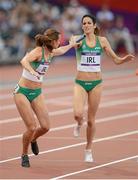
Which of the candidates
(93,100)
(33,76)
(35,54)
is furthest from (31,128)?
(93,100)

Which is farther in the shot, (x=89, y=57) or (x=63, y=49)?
(x=89, y=57)

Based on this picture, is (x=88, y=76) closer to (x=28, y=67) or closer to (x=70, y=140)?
(x=28, y=67)

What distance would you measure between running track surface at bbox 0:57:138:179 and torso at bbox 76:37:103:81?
1362 mm

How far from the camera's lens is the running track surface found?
34.4 ft

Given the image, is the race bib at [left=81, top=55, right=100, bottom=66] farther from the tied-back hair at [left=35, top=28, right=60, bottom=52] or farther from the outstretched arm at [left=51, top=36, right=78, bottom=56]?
the tied-back hair at [left=35, top=28, right=60, bottom=52]

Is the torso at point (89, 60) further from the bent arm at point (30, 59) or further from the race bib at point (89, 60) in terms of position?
the bent arm at point (30, 59)

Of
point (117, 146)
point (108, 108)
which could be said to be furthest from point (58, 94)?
point (117, 146)

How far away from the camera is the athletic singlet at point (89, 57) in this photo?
11352 millimetres

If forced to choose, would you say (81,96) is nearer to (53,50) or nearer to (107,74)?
(53,50)

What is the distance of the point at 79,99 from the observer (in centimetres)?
1123

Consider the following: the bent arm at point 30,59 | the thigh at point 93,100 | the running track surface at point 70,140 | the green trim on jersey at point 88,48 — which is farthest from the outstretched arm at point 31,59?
the running track surface at point 70,140

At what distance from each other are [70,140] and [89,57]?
8.09 feet

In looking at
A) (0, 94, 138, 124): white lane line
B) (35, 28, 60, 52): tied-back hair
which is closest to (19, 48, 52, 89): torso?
(35, 28, 60, 52): tied-back hair

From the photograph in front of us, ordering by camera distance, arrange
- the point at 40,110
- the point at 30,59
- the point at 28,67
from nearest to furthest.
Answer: the point at 28,67 → the point at 30,59 → the point at 40,110
